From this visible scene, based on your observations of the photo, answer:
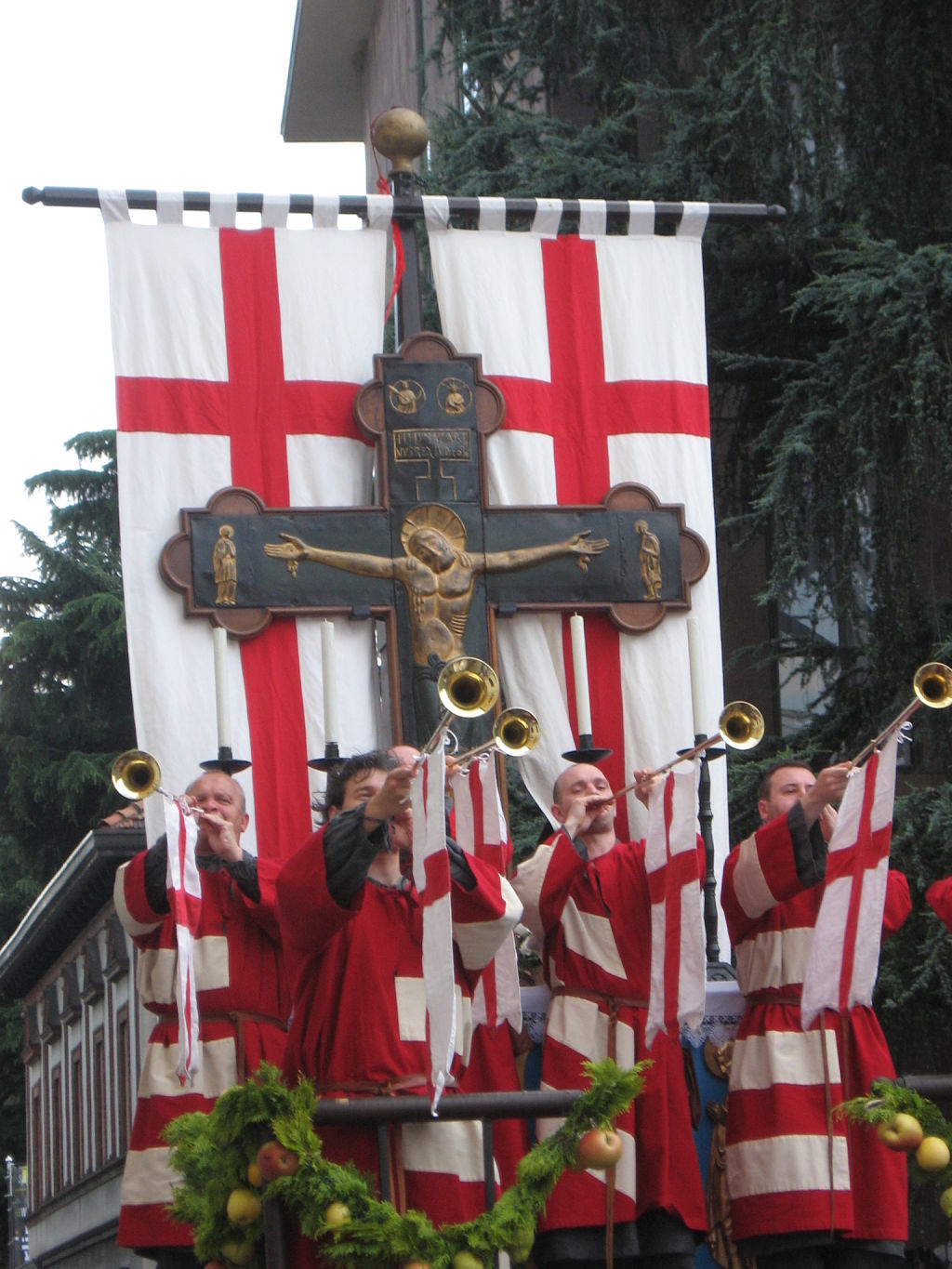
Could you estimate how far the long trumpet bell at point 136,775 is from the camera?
242 inches

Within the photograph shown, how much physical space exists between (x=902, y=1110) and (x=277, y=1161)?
146cm

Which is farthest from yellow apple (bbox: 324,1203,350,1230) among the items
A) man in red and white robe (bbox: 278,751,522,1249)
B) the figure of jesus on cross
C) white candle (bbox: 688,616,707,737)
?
the figure of jesus on cross

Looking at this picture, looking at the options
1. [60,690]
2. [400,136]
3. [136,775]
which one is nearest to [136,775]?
[136,775]

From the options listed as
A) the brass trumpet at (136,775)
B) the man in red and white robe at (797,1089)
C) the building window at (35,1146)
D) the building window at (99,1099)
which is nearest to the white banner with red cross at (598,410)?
the man in red and white robe at (797,1089)

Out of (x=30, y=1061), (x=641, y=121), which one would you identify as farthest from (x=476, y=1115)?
(x=30, y=1061)

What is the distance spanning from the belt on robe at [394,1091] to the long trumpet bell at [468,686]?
→ 3.04ft

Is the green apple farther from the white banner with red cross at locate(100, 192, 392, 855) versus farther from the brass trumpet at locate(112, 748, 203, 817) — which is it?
the white banner with red cross at locate(100, 192, 392, 855)

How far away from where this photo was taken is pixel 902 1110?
5.04 meters

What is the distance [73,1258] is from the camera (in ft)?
81.5

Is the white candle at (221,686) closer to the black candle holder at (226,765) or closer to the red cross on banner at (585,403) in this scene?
the black candle holder at (226,765)

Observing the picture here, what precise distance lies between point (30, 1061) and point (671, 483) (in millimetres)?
23199

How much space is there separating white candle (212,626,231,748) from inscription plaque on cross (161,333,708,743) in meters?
0.39

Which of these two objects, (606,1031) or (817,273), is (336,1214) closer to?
(606,1031)

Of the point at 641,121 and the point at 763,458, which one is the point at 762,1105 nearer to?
the point at 763,458
